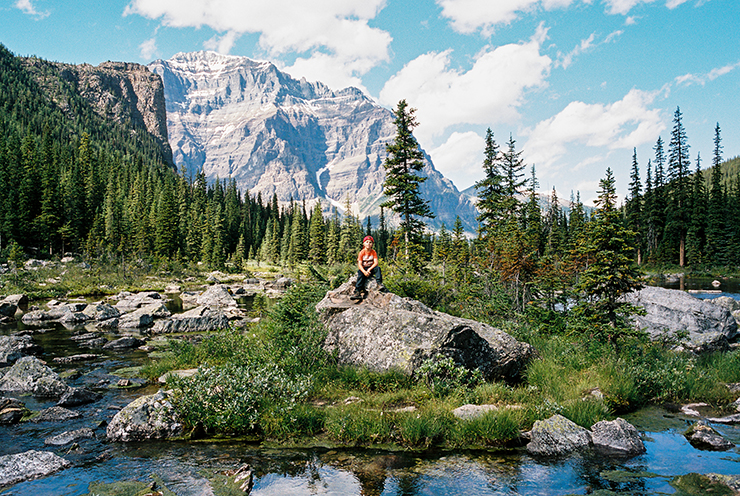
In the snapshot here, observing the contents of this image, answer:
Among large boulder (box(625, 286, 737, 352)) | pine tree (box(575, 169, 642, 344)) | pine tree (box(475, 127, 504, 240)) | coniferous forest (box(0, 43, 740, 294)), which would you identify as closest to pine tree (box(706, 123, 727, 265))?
coniferous forest (box(0, 43, 740, 294))

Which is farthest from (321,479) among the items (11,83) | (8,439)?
(11,83)

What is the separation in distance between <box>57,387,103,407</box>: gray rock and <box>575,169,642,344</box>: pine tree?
14950 millimetres

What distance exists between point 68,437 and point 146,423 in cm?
171

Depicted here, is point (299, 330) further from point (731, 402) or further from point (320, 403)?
point (731, 402)

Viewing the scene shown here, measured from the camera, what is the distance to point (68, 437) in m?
8.95

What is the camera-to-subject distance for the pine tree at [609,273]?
39.8 feet

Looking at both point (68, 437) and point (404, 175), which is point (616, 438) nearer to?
point (68, 437)

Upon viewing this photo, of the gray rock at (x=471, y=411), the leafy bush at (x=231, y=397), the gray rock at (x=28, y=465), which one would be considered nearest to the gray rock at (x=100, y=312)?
the leafy bush at (x=231, y=397)

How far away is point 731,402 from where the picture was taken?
1063 cm

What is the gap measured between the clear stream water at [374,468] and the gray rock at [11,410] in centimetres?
79

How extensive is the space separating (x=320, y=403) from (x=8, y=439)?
690 cm

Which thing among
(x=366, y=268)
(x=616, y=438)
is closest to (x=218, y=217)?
(x=366, y=268)

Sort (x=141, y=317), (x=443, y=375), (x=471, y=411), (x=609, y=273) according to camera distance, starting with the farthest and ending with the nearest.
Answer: (x=141, y=317)
(x=609, y=273)
(x=443, y=375)
(x=471, y=411)

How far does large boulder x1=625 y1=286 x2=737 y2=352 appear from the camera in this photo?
52.6ft
